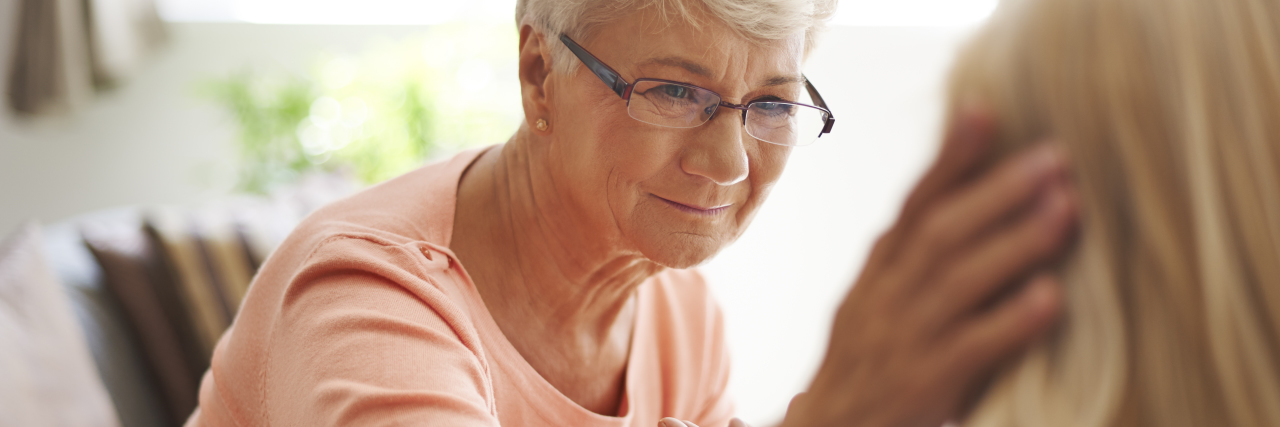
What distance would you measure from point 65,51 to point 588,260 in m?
3.17


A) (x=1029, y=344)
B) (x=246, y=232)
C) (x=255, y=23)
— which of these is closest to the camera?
(x=1029, y=344)

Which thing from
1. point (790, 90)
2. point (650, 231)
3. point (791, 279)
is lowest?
point (791, 279)

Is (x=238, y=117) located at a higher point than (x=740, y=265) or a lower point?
higher

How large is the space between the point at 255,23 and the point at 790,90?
368 cm

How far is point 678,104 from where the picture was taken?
1.02 m

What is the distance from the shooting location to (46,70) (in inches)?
131

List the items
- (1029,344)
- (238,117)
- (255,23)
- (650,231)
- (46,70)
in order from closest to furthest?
(1029,344)
(650,231)
(46,70)
(238,117)
(255,23)

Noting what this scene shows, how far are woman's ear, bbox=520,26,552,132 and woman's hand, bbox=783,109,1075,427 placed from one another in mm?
643

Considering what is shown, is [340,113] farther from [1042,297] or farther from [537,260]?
[1042,297]

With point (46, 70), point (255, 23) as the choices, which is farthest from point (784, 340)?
point (46, 70)

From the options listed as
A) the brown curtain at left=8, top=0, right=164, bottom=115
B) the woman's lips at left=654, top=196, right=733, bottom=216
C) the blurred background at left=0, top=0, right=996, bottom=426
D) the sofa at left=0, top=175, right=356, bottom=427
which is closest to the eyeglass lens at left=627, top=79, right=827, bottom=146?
the woman's lips at left=654, top=196, right=733, bottom=216

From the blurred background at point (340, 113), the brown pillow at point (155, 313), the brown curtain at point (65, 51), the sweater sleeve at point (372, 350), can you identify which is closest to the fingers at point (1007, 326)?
the sweater sleeve at point (372, 350)

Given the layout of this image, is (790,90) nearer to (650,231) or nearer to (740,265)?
(650,231)

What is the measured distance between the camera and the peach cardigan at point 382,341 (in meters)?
0.84
